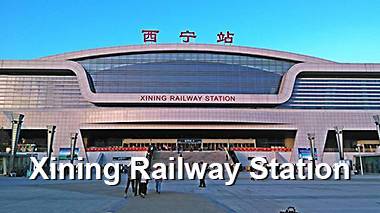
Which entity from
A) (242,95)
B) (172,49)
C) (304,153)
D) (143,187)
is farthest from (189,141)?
(143,187)

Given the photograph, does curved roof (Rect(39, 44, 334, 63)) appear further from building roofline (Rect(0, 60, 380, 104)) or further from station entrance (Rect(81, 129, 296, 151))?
station entrance (Rect(81, 129, 296, 151))

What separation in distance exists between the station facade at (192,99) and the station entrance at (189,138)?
7.0 inches

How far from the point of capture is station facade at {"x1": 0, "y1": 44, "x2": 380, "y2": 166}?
6241 cm

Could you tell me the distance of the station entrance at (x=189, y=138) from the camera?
66.0 meters

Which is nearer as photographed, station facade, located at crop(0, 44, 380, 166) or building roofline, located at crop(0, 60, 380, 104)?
station facade, located at crop(0, 44, 380, 166)

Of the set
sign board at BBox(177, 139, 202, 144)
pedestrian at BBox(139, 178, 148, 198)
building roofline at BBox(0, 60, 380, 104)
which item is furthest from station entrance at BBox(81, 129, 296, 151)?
pedestrian at BBox(139, 178, 148, 198)

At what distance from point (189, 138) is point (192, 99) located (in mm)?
8016

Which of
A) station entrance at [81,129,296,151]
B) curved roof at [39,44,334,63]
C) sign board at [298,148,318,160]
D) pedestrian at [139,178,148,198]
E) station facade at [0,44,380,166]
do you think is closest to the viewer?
pedestrian at [139,178,148,198]

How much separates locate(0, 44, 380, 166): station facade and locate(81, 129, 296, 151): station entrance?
179 mm

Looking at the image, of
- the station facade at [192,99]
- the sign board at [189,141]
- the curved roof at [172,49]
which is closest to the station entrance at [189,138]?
the sign board at [189,141]

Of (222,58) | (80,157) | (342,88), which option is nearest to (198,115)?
(222,58)

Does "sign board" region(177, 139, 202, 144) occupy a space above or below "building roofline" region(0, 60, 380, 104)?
below

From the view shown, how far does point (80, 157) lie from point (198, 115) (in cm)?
1979

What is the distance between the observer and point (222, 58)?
70000mm
